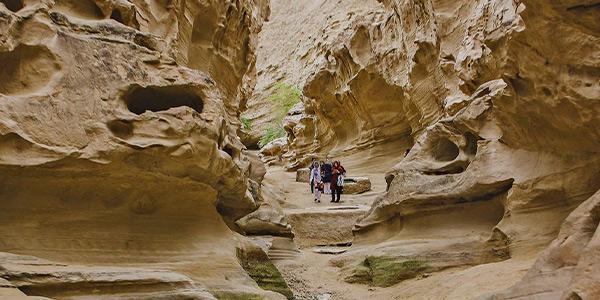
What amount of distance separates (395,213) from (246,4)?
886 cm

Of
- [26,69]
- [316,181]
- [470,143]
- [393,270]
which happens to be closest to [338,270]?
[393,270]

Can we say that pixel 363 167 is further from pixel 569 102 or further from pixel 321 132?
pixel 569 102

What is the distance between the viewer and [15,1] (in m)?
7.40

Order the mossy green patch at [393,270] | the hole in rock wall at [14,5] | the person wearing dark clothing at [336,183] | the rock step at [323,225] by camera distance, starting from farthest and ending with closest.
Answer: the person wearing dark clothing at [336,183] → the rock step at [323,225] → the mossy green patch at [393,270] → the hole in rock wall at [14,5]

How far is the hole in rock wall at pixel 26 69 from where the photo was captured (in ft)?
22.3

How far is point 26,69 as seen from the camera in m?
6.93

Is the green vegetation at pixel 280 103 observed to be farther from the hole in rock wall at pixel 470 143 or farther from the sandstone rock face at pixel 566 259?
the sandstone rock face at pixel 566 259

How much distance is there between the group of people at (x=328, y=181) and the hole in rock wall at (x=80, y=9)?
11136mm

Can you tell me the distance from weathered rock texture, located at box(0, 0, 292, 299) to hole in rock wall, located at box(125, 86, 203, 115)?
2 centimetres

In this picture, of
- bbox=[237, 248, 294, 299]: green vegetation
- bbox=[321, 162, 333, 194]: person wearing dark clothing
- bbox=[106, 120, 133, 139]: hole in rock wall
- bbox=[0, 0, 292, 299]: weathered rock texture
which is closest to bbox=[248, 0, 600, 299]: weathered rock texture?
bbox=[237, 248, 294, 299]: green vegetation

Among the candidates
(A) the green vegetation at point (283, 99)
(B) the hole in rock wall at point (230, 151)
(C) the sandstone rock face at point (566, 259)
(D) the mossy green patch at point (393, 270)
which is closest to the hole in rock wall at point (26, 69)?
(B) the hole in rock wall at point (230, 151)

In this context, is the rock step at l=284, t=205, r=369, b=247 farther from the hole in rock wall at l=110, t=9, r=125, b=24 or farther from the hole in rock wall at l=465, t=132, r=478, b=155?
the hole in rock wall at l=110, t=9, r=125, b=24

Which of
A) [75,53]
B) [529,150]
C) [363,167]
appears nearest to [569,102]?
[529,150]

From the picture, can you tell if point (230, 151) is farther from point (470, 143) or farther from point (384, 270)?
point (470, 143)
